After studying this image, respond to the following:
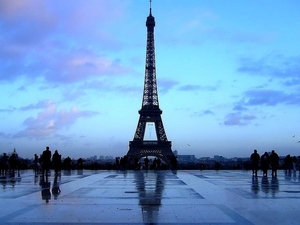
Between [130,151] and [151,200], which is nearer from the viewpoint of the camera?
[151,200]

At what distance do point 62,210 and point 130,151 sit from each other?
240 feet

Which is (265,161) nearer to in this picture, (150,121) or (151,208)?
(151,208)

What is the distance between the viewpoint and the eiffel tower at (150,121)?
83375 mm

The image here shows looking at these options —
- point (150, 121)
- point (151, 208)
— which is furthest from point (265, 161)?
point (150, 121)

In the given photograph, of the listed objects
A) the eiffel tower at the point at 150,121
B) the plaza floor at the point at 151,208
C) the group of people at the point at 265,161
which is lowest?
the plaza floor at the point at 151,208

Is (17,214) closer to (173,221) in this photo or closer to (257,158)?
(173,221)

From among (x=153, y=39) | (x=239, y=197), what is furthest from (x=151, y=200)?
(x=153, y=39)

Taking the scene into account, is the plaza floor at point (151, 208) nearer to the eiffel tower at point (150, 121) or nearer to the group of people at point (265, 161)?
the group of people at point (265, 161)

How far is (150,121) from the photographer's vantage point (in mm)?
85812

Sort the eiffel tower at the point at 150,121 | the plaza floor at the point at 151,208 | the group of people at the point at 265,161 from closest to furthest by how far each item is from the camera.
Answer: the plaza floor at the point at 151,208
the group of people at the point at 265,161
the eiffel tower at the point at 150,121

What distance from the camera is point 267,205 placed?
37.6 ft

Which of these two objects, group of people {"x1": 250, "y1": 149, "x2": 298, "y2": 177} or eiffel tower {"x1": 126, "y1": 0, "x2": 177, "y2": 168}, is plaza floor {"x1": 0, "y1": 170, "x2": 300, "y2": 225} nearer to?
group of people {"x1": 250, "y1": 149, "x2": 298, "y2": 177}

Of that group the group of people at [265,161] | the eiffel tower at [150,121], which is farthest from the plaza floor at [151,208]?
the eiffel tower at [150,121]

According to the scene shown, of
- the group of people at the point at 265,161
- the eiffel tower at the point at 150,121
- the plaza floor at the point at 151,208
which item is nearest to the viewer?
the plaza floor at the point at 151,208
